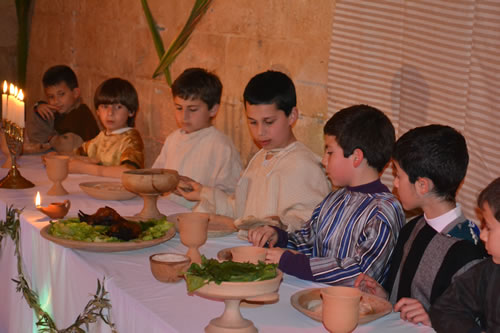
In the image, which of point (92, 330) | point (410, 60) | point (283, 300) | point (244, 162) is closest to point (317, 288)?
point (283, 300)

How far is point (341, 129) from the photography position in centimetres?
246

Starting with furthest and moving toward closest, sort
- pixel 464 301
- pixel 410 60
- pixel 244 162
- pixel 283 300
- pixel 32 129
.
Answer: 1. pixel 32 129
2. pixel 244 162
3. pixel 410 60
4. pixel 283 300
5. pixel 464 301

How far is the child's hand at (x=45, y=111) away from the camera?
4.96m

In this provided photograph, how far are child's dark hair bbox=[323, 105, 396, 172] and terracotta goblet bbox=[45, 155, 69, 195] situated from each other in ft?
4.82

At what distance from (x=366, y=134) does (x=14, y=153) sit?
202cm

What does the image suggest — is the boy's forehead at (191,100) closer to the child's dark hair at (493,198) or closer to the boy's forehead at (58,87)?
the boy's forehead at (58,87)

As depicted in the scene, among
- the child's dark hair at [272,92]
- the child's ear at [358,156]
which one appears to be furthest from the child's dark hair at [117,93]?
the child's ear at [358,156]

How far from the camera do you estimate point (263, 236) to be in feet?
8.31

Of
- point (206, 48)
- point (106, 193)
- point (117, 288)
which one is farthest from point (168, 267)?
point (206, 48)

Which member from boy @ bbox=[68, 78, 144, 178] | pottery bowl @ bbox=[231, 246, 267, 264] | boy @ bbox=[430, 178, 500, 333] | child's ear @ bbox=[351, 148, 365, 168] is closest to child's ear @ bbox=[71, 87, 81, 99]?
boy @ bbox=[68, 78, 144, 178]

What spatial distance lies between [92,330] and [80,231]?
392 millimetres

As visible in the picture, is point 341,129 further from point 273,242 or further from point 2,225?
point 2,225

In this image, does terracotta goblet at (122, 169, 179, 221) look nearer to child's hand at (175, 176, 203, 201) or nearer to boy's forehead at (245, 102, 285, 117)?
child's hand at (175, 176, 203, 201)

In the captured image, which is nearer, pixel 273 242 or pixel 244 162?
pixel 273 242
